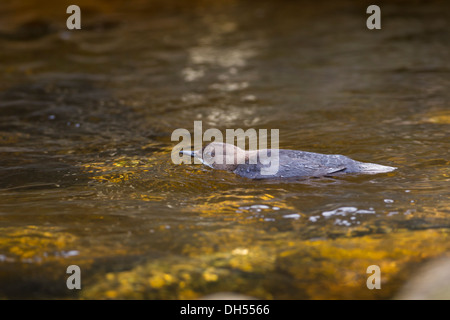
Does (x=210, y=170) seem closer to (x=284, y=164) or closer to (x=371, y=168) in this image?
(x=284, y=164)

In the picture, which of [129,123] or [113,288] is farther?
[129,123]

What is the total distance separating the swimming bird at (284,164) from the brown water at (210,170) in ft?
0.31

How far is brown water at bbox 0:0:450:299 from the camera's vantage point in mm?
3574

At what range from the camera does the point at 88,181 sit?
500 cm

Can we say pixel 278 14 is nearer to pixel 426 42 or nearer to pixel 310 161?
pixel 426 42

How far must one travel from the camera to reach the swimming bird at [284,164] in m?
4.67

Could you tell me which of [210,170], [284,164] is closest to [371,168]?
[284,164]

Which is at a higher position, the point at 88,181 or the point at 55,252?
the point at 88,181

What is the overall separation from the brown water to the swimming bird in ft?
0.31

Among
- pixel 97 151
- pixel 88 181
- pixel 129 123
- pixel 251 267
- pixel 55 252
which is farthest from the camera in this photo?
pixel 129 123

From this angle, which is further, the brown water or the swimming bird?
the swimming bird

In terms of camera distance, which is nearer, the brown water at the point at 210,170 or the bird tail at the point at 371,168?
the brown water at the point at 210,170
